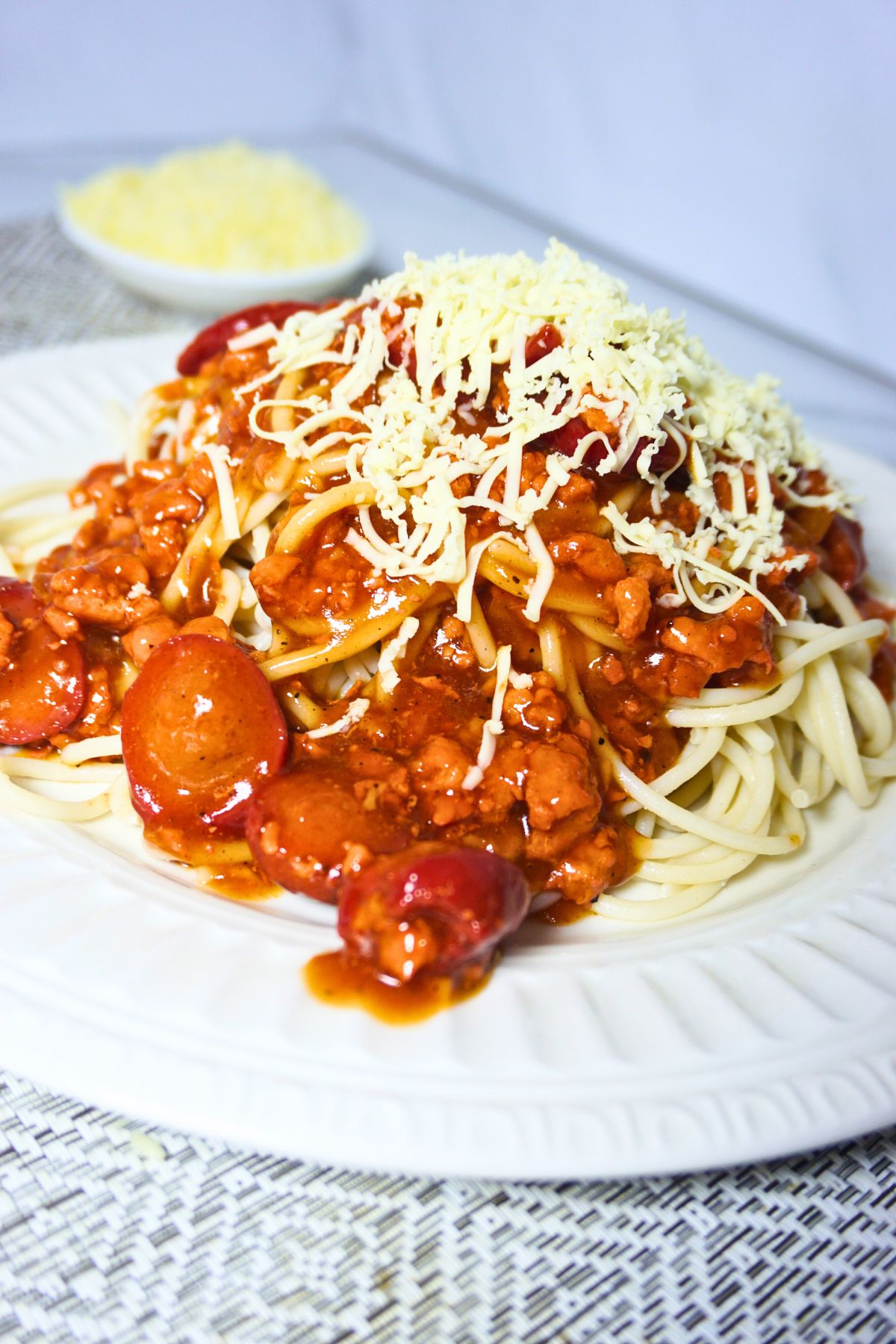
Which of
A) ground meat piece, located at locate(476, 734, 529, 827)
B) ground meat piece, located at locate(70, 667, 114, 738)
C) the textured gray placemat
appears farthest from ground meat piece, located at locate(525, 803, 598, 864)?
ground meat piece, located at locate(70, 667, 114, 738)

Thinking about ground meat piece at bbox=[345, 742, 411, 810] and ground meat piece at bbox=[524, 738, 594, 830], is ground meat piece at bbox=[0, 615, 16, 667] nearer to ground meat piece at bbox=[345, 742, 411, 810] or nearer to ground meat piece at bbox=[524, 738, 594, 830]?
ground meat piece at bbox=[345, 742, 411, 810]

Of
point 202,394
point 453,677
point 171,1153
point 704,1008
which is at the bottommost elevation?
point 171,1153

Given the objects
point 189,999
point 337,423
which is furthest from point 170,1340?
point 337,423

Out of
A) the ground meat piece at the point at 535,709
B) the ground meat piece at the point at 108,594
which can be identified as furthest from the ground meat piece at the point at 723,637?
the ground meat piece at the point at 108,594

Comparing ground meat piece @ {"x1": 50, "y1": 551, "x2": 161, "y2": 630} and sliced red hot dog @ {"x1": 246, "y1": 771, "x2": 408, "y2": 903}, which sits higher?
ground meat piece @ {"x1": 50, "y1": 551, "x2": 161, "y2": 630}

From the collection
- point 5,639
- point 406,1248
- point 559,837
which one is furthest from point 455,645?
point 406,1248

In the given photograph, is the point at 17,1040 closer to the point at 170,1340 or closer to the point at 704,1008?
the point at 170,1340

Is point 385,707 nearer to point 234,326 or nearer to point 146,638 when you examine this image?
point 146,638
